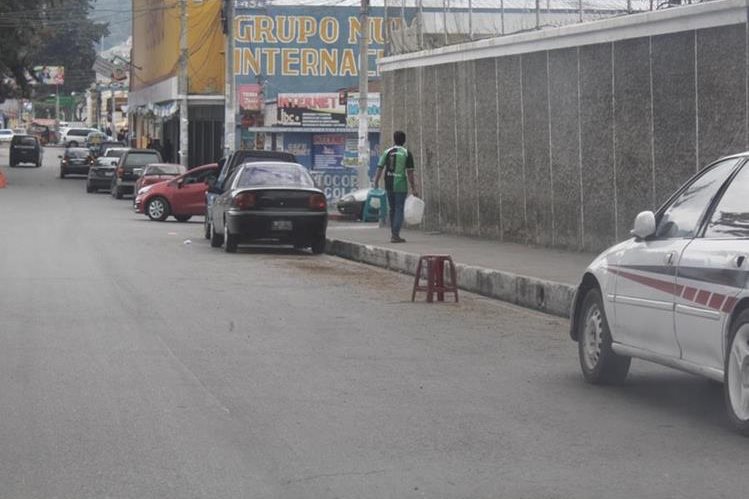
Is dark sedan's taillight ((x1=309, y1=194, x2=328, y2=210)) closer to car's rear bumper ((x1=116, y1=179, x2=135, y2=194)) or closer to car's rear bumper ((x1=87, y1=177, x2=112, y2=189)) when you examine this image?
car's rear bumper ((x1=116, y1=179, x2=135, y2=194))

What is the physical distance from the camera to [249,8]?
54.8m

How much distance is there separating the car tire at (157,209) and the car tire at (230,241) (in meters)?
12.2

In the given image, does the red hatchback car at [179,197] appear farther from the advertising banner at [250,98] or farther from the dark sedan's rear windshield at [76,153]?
the dark sedan's rear windshield at [76,153]

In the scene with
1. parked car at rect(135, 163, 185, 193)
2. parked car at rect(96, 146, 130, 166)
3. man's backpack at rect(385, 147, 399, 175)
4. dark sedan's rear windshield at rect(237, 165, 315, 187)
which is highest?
parked car at rect(96, 146, 130, 166)

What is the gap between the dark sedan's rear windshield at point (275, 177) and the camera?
2444cm

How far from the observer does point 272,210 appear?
945 inches

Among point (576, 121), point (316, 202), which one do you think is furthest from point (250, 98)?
point (576, 121)

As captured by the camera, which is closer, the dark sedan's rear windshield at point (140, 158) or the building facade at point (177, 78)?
the dark sedan's rear windshield at point (140, 158)

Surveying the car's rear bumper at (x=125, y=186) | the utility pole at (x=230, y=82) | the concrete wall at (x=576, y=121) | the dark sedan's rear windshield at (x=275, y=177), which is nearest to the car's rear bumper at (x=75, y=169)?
the car's rear bumper at (x=125, y=186)

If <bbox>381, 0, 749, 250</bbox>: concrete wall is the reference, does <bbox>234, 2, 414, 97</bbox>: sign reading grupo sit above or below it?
above

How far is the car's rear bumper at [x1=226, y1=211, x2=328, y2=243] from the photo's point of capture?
2388 cm

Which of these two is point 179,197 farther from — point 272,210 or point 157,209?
point 272,210

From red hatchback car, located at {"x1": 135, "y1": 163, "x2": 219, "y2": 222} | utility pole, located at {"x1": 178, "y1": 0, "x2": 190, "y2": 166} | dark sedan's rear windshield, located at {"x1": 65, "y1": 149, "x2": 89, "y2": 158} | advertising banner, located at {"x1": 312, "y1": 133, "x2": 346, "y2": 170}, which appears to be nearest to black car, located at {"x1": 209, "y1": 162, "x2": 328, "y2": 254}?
red hatchback car, located at {"x1": 135, "y1": 163, "x2": 219, "y2": 222}

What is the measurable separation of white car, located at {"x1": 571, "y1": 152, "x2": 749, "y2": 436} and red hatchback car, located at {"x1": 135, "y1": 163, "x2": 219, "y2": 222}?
86.7 ft
